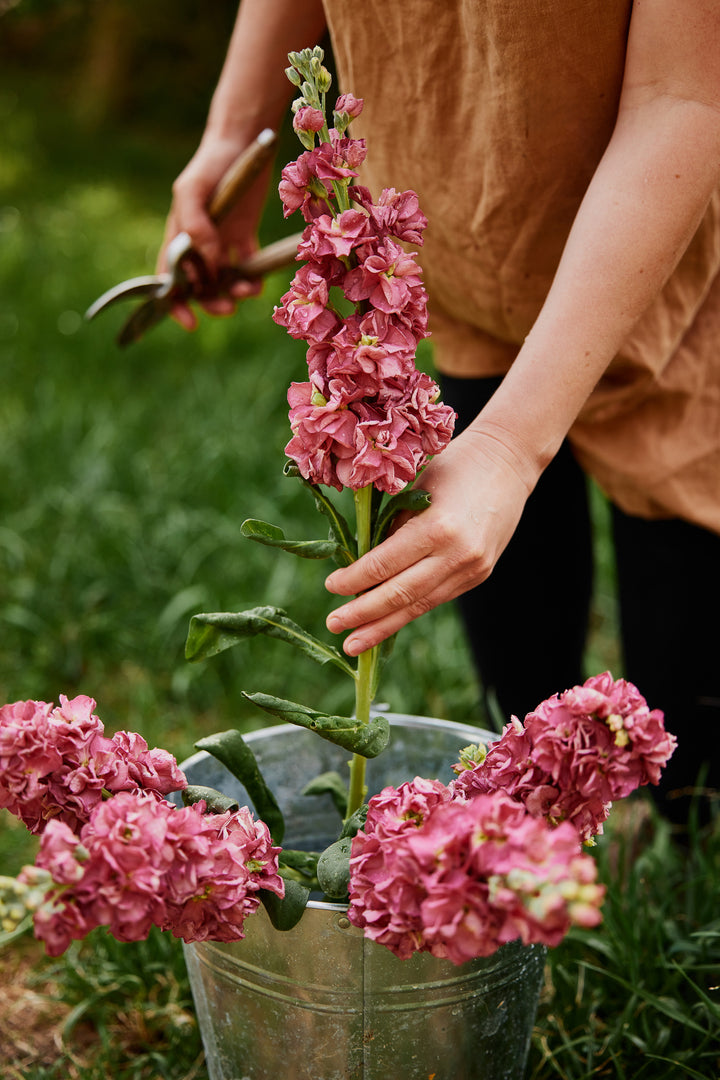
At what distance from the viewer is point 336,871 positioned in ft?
3.36

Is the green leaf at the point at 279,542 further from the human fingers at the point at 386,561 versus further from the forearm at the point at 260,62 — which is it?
the forearm at the point at 260,62

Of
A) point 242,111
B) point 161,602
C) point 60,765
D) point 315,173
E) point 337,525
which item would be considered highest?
point 242,111

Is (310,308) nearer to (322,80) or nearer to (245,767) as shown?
(322,80)

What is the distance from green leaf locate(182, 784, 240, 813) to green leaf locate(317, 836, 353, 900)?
11 cm

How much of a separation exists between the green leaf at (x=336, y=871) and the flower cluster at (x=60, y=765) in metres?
0.18

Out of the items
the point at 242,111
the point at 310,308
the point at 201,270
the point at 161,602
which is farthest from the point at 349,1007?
the point at 161,602

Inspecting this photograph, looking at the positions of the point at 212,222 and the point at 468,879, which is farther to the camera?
the point at 212,222

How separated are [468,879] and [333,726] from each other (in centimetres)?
28

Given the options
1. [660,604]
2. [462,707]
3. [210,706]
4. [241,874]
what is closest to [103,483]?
[210,706]

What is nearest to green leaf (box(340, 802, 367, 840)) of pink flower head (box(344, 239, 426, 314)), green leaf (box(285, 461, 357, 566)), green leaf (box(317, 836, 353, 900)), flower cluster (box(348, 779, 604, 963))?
green leaf (box(317, 836, 353, 900))

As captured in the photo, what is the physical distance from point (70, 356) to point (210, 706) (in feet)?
6.33

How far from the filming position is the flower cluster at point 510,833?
75 centimetres

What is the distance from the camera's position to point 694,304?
55.2 inches

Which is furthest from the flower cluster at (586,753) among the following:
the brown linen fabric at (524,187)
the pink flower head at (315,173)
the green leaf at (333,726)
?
the brown linen fabric at (524,187)
